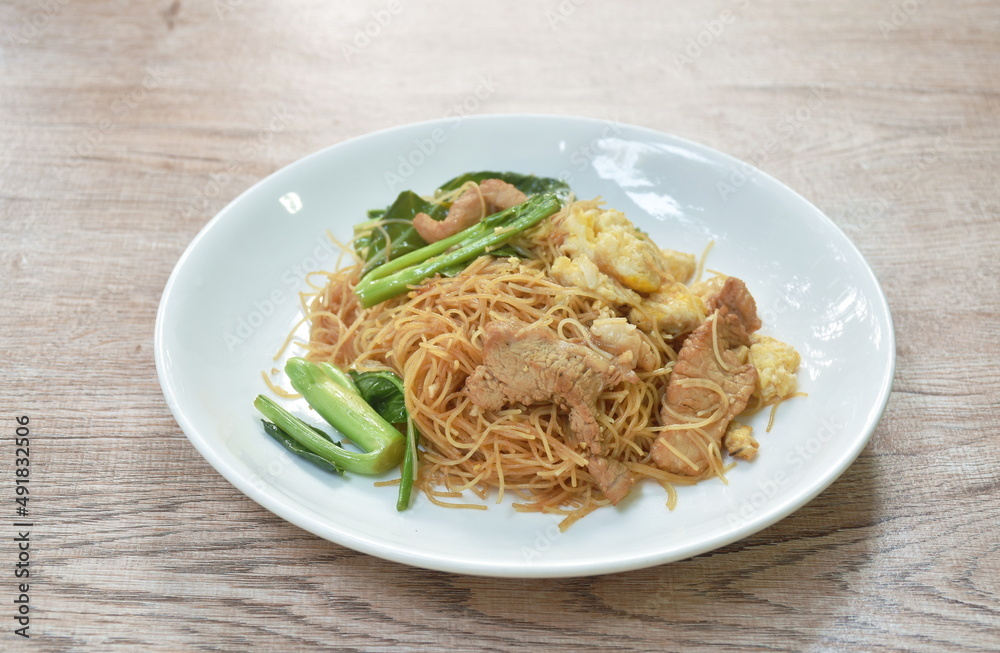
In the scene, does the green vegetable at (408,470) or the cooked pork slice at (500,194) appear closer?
the green vegetable at (408,470)

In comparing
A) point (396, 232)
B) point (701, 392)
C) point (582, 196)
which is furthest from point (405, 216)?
point (701, 392)

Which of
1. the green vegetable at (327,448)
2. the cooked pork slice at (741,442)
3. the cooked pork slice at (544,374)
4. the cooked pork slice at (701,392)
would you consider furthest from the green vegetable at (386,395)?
the cooked pork slice at (741,442)

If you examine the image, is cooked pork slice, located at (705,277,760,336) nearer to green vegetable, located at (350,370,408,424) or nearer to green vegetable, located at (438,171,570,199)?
green vegetable, located at (438,171,570,199)

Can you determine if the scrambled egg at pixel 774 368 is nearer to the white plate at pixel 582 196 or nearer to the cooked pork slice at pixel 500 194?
the white plate at pixel 582 196

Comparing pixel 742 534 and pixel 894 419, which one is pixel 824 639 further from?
pixel 894 419

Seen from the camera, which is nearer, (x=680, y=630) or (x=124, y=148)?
(x=680, y=630)

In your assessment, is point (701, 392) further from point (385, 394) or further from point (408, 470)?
point (385, 394)

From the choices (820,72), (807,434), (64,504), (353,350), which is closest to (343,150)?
(353,350)
